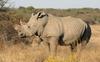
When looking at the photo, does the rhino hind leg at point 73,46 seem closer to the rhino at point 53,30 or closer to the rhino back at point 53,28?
the rhino at point 53,30

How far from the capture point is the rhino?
13386mm

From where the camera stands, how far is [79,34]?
14.1 meters

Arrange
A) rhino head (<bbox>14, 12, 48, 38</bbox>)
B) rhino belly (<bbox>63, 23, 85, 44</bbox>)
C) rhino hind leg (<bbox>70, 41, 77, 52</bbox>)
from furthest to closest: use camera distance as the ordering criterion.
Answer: rhino hind leg (<bbox>70, 41, 77, 52</bbox>) < rhino belly (<bbox>63, 23, 85, 44</bbox>) < rhino head (<bbox>14, 12, 48, 38</bbox>)

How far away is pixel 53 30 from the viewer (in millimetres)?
13344

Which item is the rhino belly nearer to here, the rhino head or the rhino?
the rhino

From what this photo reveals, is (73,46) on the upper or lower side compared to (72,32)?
lower

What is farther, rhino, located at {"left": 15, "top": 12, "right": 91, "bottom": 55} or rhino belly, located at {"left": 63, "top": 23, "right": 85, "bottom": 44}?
rhino belly, located at {"left": 63, "top": 23, "right": 85, "bottom": 44}

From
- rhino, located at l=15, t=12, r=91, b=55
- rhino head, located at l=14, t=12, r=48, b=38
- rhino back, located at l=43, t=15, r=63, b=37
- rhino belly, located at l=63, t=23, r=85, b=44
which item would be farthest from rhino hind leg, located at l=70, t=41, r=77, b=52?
rhino head, located at l=14, t=12, r=48, b=38

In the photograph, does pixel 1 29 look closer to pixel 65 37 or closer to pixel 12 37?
pixel 12 37

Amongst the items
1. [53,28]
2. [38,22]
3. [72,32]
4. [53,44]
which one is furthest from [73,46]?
[38,22]

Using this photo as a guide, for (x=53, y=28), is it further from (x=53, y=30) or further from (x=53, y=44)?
(x=53, y=44)

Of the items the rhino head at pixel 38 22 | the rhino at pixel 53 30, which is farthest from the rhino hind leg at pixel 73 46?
the rhino head at pixel 38 22

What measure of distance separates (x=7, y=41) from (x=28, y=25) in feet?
15.9

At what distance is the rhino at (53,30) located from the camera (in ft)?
43.9
